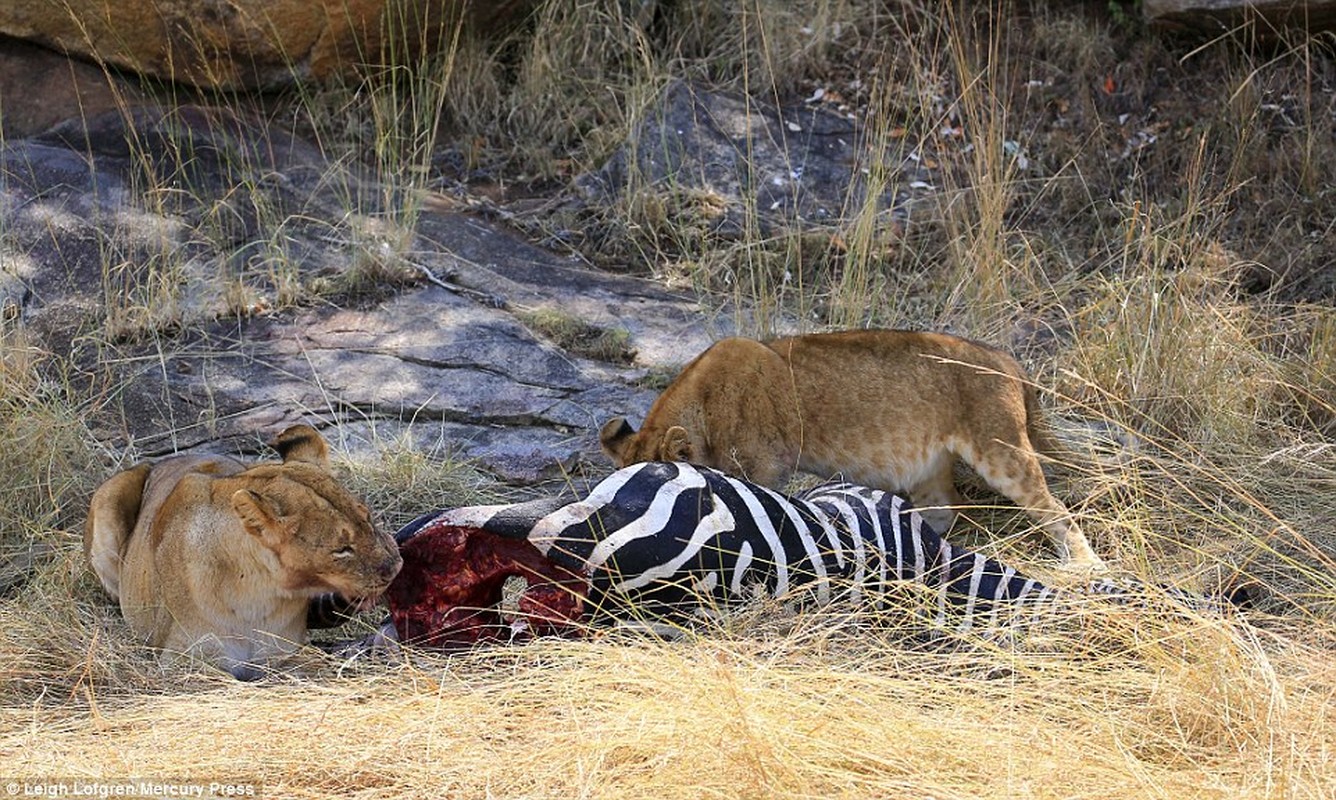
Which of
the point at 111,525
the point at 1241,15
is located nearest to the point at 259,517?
the point at 111,525

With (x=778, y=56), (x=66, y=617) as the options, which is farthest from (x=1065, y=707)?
(x=778, y=56)

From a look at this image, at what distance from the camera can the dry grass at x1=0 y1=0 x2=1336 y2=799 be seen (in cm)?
388

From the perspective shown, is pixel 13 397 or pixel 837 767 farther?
pixel 13 397

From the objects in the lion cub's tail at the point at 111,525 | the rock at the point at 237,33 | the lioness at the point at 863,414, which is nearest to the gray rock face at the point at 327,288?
the rock at the point at 237,33

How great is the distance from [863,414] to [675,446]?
0.81 metres

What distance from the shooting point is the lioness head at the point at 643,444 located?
5.63 meters

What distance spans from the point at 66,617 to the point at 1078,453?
11.8ft

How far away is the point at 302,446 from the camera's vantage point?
532 cm

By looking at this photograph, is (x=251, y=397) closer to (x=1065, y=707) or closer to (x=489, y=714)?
(x=489, y=714)

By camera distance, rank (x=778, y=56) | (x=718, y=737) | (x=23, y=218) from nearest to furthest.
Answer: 1. (x=718, y=737)
2. (x=23, y=218)
3. (x=778, y=56)

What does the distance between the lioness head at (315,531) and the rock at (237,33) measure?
4.41 metres

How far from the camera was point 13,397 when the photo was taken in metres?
6.64

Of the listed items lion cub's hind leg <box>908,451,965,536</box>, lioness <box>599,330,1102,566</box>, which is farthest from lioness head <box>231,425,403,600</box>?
lion cub's hind leg <box>908,451,965,536</box>

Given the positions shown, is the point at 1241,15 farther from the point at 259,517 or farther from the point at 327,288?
the point at 259,517
